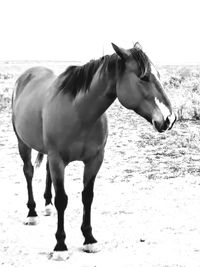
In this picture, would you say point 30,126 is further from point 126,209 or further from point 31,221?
point 126,209

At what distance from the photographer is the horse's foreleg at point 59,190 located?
415cm

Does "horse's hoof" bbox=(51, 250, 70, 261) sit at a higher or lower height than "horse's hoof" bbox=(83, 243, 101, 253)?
higher

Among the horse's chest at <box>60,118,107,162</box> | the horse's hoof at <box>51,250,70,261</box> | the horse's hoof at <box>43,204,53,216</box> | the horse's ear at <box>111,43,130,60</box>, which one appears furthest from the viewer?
the horse's hoof at <box>43,204,53,216</box>

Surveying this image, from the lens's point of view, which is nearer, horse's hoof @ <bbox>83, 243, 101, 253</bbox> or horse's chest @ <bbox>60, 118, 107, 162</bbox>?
horse's chest @ <bbox>60, 118, 107, 162</bbox>

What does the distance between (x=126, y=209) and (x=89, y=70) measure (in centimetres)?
236

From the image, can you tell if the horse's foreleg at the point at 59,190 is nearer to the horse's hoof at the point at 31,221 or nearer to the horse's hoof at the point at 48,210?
the horse's hoof at the point at 31,221

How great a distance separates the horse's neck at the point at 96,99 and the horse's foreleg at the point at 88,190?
447 mm

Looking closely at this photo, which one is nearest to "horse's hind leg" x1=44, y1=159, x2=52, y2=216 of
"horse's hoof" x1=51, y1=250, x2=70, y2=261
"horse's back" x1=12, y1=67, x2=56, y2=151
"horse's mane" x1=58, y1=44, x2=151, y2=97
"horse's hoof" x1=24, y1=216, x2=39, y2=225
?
"horse's hoof" x1=24, y1=216, x2=39, y2=225

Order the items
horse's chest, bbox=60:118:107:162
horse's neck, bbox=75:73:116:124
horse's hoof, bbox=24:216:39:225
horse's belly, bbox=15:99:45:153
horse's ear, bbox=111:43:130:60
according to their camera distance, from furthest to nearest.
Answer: horse's hoof, bbox=24:216:39:225 → horse's belly, bbox=15:99:45:153 → horse's chest, bbox=60:118:107:162 → horse's neck, bbox=75:73:116:124 → horse's ear, bbox=111:43:130:60

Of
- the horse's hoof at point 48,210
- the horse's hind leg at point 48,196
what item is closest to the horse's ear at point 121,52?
the horse's hind leg at point 48,196

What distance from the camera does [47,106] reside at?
4.35 metres

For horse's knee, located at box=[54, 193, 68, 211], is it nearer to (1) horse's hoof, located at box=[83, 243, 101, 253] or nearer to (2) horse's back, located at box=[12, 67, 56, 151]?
(1) horse's hoof, located at box=[83, 243, 101, 253]

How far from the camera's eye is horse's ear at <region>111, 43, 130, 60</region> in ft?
11.7

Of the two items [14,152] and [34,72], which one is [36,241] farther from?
[14,152]
